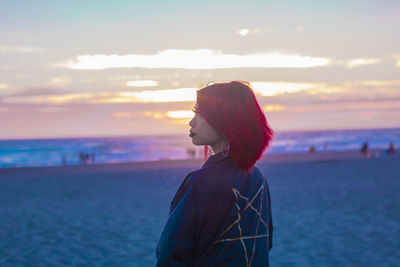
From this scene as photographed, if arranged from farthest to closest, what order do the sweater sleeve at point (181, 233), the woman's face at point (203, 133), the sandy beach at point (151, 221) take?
the sandy beach at point (151, 221), the woman's face at point (203, 133), the sweater sleeve at point (181, 233)

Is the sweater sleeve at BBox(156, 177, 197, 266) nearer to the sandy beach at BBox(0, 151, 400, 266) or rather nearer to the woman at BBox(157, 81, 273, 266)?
the woman at BBox(157, 81, 273, 266)

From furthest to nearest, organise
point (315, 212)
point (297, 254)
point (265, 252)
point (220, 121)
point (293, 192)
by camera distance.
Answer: point (293, 192)
point (315, 212)
point (297, 254)
point (265, 252)
point (220, 121)

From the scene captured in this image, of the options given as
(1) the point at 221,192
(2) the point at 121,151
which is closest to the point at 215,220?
(1) the point at 221,192

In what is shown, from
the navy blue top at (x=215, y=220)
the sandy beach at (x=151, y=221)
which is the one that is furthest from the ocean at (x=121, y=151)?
the navy blue top at (x=215, y=220)

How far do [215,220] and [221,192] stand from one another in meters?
0.12

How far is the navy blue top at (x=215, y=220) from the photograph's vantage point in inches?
69.4

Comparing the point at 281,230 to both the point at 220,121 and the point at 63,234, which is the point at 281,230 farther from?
the point at 220,121

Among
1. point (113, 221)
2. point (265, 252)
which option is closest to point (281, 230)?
point (113, 221)

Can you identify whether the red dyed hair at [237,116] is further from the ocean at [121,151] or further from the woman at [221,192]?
the ocean at [121,151]

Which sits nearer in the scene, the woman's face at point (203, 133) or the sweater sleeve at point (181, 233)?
the sweater sleeve at point (181, 233)

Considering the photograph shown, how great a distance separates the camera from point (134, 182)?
55.3 feet

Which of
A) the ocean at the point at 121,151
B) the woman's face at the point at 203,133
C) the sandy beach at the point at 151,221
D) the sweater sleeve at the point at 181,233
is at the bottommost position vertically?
the ocean at the point at 121,151

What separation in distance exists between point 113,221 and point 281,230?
12.1ft

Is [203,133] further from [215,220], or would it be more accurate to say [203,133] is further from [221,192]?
A: [215,220]
